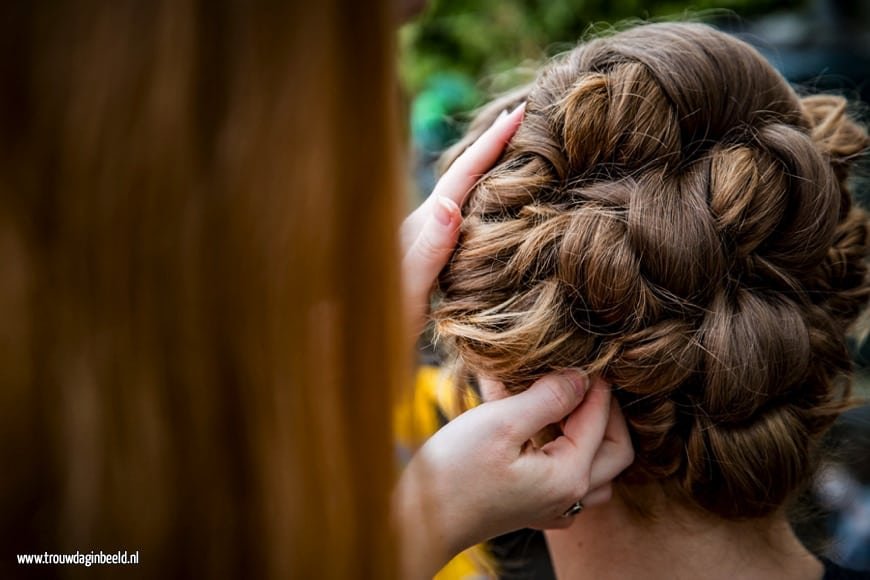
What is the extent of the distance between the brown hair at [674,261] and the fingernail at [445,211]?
0.11ft

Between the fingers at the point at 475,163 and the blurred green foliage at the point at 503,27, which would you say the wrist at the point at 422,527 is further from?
the blurred green foliage at the point at 503,27

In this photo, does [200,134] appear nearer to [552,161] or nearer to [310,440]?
→ [310,440]

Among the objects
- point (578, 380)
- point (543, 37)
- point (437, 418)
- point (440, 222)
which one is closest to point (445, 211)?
point (440, 222)

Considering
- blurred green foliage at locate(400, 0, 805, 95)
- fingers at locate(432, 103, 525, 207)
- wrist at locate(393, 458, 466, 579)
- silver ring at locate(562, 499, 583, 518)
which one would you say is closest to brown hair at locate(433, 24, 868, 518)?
fingers at locate(432, 103, 525, 207)

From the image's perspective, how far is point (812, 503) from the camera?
141 centimetres

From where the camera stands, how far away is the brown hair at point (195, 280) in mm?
598

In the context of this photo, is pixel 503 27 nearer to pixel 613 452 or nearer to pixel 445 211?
pixel 445 211

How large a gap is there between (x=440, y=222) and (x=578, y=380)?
0.32 metres

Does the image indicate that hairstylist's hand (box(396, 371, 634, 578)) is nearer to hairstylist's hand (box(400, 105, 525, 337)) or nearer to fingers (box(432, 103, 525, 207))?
hairstylist's hand (box(400, 105, 525, 337))

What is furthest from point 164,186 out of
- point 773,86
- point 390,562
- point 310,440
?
point 773,86

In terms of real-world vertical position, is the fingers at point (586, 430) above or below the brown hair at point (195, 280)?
below

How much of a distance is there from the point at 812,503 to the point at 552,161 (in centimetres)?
89

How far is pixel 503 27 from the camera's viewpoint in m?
5.05

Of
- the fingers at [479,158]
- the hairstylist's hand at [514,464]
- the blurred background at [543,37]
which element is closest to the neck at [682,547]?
the hairstylist's hand at [514,464]
